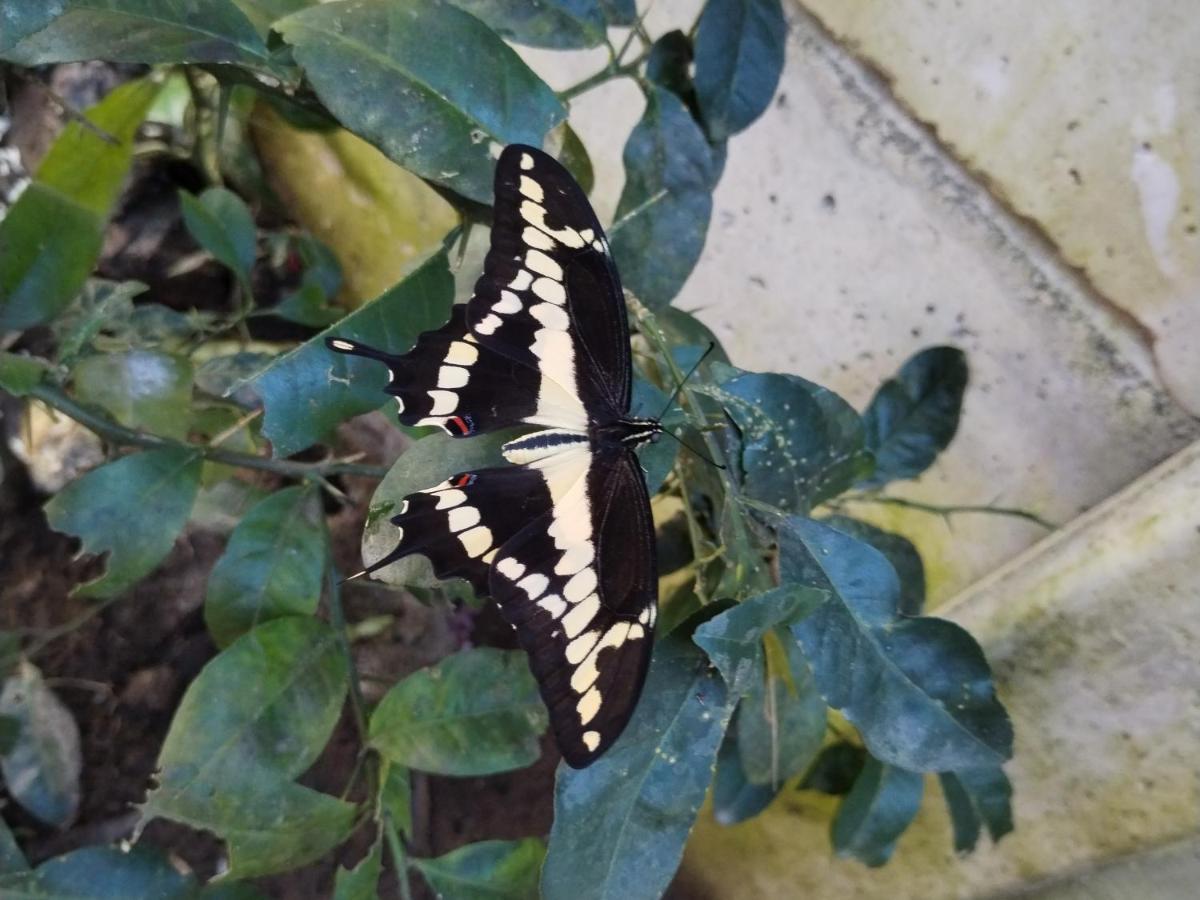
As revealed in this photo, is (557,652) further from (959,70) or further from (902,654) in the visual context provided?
(959,70)

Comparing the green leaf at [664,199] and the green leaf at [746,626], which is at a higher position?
the green leaf at [664,199]

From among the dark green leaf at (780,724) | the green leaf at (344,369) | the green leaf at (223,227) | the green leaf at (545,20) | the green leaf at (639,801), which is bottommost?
the green leaf at (223,227)

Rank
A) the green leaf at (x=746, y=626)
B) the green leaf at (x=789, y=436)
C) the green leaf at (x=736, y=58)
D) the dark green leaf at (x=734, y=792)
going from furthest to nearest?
the dark green leaf at (x=734, y=792) → the green leaf at (x=736, y=58) → the green leaf at (x=789, y=436) → the green leaf at (x=746, y=626)

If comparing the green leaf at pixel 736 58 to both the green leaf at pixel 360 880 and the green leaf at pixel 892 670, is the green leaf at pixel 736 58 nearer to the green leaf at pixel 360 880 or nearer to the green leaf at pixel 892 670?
→ the green leaf at pixel 892 670

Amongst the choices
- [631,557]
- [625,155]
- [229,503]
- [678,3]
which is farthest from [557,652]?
[678,3]

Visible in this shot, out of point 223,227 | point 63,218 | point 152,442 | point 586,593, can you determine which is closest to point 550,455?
point 586,593

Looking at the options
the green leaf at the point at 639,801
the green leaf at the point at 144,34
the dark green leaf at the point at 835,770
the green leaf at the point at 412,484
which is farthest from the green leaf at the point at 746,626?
the dark green leaf at the point at 835,770
